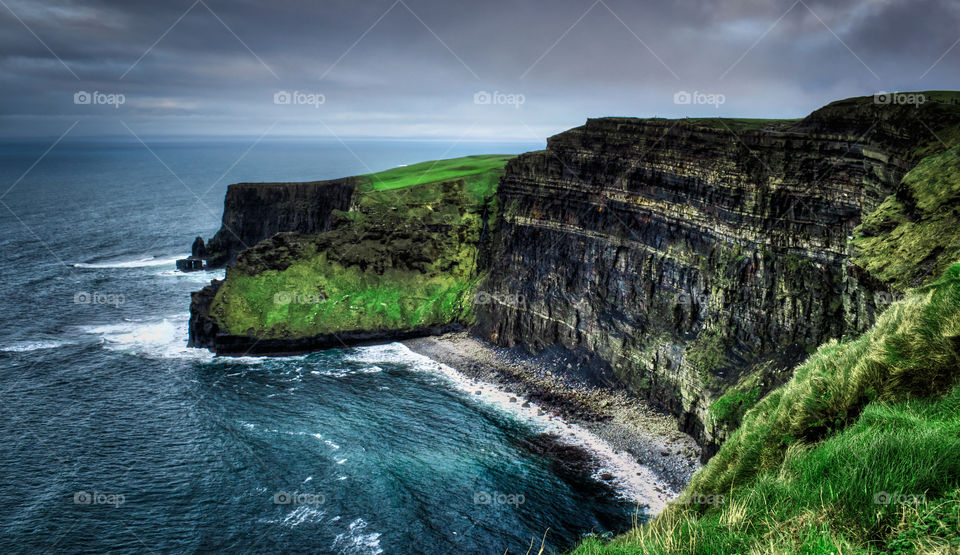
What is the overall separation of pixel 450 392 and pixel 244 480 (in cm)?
2008

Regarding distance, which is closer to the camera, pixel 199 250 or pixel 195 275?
pixel 195 275

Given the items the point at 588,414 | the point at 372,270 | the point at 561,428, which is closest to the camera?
the point at 561,428

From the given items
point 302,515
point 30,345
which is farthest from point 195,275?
point 302,515

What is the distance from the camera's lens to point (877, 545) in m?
7.43

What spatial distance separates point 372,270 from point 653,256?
35832 mm

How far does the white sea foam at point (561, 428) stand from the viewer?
39.4 meters

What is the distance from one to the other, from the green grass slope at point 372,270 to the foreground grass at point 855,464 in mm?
58035

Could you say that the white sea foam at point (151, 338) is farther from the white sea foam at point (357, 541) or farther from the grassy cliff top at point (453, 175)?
the white sea foam at point (357, 541)

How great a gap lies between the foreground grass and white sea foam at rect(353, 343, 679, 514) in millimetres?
19165

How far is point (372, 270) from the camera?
74.9 m

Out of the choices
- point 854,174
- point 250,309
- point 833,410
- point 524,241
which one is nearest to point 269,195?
point 250,309

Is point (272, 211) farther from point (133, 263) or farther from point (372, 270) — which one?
point (372, 270)

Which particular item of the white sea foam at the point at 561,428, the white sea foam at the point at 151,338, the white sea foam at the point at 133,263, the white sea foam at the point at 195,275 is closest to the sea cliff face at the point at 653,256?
the white sea foam at the point at 151,338

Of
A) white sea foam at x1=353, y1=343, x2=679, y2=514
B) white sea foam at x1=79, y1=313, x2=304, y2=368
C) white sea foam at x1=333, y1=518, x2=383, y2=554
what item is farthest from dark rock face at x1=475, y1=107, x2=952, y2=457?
white sea foam at x1=79, y1=313, x2=304, y2=368
